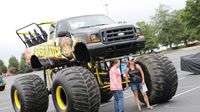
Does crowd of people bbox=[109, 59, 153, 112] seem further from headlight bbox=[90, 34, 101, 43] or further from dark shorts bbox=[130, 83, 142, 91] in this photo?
headlight bbox=[90, 34, 101, 43]

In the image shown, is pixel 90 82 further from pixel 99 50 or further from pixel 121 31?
pixel 121 31

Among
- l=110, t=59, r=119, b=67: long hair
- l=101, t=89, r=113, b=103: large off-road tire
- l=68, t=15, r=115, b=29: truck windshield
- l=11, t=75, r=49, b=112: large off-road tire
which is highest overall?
l=68, t=15, r=115, b=29: truck windshield

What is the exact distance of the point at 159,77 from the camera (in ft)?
41.3

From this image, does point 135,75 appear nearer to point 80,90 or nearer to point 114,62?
point 114,62

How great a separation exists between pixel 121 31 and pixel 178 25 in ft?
341

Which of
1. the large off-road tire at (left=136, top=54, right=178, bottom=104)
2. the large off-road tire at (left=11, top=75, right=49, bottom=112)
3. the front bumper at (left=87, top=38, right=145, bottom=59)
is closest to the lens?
the front bumper at (left=87, top=38, right=145, bottom=59)

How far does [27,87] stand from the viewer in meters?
13.6

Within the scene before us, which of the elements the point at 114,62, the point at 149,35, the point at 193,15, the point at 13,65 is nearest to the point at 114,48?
the point at 114,62

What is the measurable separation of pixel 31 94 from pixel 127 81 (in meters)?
3.19

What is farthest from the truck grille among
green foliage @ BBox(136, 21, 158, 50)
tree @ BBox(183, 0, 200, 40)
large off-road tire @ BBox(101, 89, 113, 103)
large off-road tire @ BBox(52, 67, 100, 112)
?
green foliage @ BBox(136, 21, 158, 50)

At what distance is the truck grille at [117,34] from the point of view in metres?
11.8

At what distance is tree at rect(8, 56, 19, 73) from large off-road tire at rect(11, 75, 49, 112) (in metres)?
114

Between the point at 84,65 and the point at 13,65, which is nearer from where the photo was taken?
the point at 84,65

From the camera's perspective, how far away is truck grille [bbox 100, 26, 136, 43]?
11.8 metres
